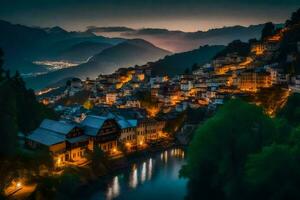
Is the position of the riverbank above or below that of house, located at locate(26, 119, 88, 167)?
below

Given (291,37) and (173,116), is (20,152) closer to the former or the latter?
(173,116)

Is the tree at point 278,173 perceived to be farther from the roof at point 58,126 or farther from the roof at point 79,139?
the roof at point 58,126

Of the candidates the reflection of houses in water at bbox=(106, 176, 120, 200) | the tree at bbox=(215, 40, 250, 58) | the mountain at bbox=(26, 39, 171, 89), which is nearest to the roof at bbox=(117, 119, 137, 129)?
the reflection of houses in water at bbox=(106, 176, 120, 200)

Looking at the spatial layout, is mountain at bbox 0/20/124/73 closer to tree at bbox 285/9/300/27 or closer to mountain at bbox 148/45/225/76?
mountain at bbox 148/45/225/76

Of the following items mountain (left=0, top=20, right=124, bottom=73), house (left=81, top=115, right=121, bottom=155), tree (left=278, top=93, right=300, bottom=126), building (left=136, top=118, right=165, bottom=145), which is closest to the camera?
tree (left=278, top=93, right=300, bottom=126)

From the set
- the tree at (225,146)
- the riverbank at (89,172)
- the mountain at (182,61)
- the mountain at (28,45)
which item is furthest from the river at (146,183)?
the mountain at (28,45)

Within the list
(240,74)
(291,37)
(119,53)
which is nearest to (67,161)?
(240,74)

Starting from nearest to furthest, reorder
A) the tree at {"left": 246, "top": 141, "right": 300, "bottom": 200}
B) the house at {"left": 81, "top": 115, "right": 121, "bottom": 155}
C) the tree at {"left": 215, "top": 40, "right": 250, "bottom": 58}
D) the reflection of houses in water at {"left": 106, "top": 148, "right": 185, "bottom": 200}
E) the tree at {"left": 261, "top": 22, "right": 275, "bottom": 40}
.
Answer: the tree at {"left": 246, "top": 141, "right": 300, "bottom": 200}, the reflection of houses in water at {"left": 106, "top": 148, "right": 185, "bottom": 200}, the house at {"left": 81, "top": 115, "right": 121, "bottom": 155}, the tree at {"left": 261, "top": 22, "right": 275, "bottom": 40}, the tree at {"left": 215, "top": 40, "right": 250, "bottom": 58}
